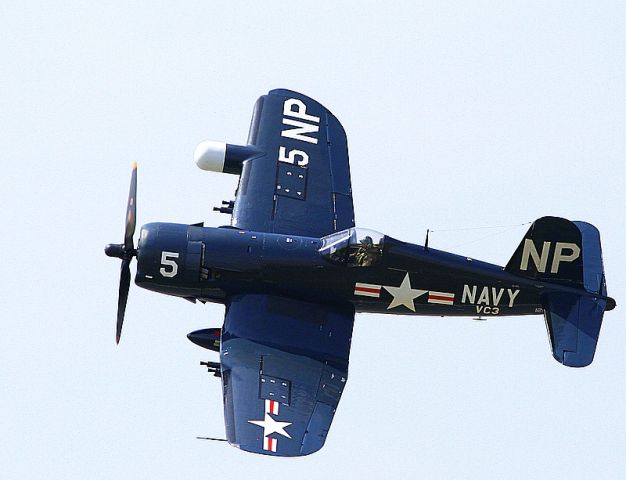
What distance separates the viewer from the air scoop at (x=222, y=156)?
1487 inches

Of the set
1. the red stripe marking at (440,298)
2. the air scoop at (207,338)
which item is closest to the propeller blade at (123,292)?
the air scoop at (207,338)

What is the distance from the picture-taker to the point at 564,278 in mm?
36031

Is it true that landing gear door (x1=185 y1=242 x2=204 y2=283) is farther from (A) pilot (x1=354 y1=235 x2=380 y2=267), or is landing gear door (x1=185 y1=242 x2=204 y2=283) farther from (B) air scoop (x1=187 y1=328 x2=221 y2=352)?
(A) pilot (x1=354 y1=235 x2=380 y2=267)

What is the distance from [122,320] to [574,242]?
10041mm

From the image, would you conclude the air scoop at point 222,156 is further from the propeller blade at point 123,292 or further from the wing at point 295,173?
the propeller blade at point 123,292

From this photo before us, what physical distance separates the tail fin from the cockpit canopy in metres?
3.12

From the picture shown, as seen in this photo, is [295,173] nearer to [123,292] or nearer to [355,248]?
[355,248]

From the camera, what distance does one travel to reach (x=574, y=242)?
35.8 metres

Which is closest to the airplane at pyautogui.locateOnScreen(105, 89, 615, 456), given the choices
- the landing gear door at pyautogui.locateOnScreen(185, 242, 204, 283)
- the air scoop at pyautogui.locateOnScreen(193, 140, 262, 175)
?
the landing gear door at pyautogui.locateOnScreen(185, 242, 204, 283)

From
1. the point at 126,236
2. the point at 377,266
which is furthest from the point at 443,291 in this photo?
the point at 126,236

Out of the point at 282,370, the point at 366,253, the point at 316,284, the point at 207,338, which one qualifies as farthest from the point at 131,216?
the point at 366,253

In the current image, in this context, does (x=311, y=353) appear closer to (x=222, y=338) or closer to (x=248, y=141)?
(x=222, y=338)

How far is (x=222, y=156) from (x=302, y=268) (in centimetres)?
421

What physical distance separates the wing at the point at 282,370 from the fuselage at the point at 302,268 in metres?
0.41
